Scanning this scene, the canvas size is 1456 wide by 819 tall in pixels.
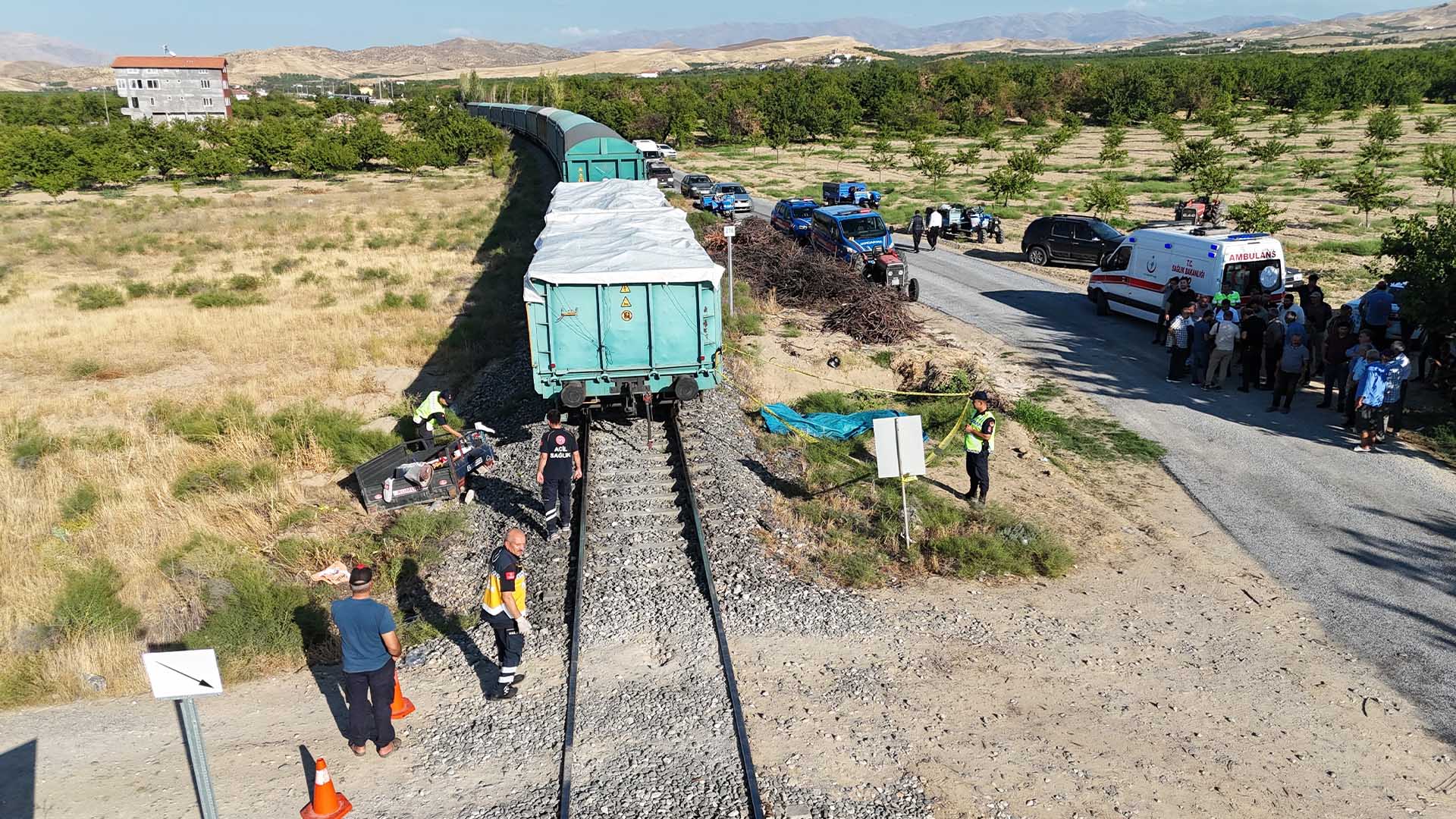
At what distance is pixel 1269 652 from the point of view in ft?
28.0

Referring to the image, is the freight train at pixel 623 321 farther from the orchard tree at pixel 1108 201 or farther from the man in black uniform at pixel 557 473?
the orchard tree at pixel 1108 201

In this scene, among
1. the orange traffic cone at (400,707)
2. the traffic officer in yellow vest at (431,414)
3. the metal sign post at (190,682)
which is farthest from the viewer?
the traffic officer in yellow vest at (431,414)

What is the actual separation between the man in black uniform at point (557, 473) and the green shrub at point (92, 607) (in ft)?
14.1

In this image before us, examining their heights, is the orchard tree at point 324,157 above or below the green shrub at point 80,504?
above

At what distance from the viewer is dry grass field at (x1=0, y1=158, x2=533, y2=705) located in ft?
30.8

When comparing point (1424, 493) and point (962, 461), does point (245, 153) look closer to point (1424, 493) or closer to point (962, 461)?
point (962, 461)

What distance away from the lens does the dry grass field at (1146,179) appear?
1136 inches

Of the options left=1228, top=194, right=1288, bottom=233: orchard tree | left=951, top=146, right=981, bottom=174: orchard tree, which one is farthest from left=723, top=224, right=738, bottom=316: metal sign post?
left=951, top=146, right=981, bottom=174: orchard tree

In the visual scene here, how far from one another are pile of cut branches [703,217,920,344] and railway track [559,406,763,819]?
9.32 metres

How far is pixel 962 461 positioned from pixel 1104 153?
41276 millimetres

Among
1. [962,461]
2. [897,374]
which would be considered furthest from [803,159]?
[962,461]

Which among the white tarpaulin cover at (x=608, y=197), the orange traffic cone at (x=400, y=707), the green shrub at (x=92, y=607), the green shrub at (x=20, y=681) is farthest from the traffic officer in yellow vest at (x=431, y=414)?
the orange traffic cone at (x=400, y=707)

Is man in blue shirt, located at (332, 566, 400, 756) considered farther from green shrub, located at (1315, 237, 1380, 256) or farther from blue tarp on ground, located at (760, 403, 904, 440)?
green shrub, located at (1315, 237, 1380, 256)

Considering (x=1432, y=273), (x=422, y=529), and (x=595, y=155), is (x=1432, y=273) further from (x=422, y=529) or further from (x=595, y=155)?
(x=595, y=155)
